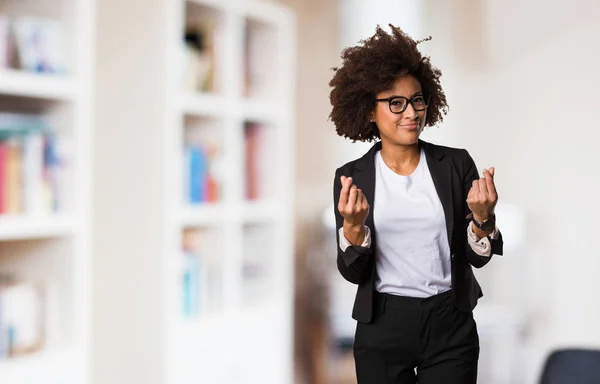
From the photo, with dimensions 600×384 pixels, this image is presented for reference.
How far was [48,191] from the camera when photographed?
6.37 feet

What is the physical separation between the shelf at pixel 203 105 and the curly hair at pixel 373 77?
2101 millimetres

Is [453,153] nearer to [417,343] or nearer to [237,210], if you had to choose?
[417,343]

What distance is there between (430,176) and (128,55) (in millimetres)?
2182

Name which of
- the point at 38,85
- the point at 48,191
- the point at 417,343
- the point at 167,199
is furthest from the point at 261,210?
the point at 417,343

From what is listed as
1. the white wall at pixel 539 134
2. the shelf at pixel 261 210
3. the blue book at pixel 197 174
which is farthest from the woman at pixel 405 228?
the white wall at pixel 539 134

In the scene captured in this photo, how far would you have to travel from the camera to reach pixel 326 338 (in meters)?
3.75

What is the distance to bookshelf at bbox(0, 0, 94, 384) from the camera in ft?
6.17

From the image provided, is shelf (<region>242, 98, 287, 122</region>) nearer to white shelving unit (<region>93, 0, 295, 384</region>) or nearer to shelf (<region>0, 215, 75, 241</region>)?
white shelving unit (<region>93, 0, 295, 384</region>)

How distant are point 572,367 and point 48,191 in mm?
1352

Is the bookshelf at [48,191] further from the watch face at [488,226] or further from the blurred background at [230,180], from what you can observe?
the watch face at [488,226]

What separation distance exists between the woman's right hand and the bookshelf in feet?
5.54

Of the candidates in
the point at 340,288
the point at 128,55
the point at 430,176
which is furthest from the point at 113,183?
the point at 430,176

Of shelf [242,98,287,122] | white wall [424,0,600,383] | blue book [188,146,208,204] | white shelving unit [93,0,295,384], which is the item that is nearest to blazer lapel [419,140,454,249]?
white shelving unit [93,0,295,384]

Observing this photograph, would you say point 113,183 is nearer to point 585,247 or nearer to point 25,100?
point 25,100
